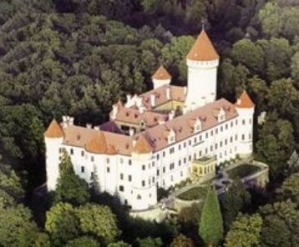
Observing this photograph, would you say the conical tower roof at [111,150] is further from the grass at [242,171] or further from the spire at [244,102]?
the spire at [244,102]

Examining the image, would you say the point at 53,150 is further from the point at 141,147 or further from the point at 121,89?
the point at 121,89

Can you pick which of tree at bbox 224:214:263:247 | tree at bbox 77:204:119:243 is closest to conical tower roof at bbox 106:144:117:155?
tree at bbox 77:204:119:243

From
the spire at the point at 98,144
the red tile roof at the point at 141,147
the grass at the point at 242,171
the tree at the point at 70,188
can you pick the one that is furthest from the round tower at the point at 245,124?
the tree at the point at 70,188

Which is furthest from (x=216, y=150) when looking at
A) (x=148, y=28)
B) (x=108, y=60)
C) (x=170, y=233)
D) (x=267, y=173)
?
(x=148, y=28)

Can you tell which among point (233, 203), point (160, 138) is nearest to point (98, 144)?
point (160, 138)

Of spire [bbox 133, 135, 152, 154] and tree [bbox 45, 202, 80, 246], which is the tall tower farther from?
tree [bbox 45, 202, 80, 246]
